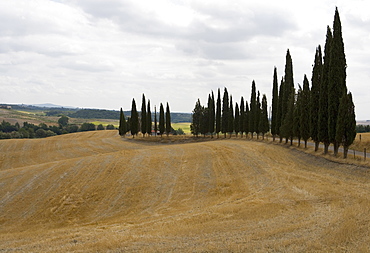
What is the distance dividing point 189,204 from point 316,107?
951 inches

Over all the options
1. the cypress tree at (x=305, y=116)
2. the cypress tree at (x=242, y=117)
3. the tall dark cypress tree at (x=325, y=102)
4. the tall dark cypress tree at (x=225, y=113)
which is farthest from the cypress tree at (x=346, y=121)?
the tall dark cypress tree at (x=225, y=113)

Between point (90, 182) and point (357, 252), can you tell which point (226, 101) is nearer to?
point (90, 182)

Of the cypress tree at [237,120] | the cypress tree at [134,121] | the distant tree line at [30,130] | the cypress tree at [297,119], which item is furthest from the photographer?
the distant tree line at [30,130]

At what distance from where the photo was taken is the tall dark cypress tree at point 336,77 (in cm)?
3167

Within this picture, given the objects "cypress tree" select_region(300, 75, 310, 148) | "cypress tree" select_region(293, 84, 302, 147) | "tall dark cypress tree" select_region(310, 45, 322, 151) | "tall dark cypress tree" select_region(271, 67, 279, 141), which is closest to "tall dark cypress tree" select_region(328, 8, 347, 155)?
"tall dark cypress tree" select_region(310, 45, 322, 151)

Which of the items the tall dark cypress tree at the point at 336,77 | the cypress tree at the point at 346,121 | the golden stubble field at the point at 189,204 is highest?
the tall dark cypress tree at the point at 336,77

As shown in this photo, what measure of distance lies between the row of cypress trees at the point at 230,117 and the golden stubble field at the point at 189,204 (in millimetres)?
28368

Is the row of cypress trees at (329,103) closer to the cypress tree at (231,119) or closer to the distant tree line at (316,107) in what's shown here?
the distant tree line at (316,107)

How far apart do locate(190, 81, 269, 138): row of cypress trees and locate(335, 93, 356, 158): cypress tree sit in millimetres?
33990

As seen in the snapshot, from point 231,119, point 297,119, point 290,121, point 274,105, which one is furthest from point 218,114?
point 297,119

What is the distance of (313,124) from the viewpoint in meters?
37.6

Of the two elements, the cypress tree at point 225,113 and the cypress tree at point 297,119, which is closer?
the cypress tree at point 297,119

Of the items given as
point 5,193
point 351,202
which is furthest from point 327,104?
point 5,193

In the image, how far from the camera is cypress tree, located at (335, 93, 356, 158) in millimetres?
29281
